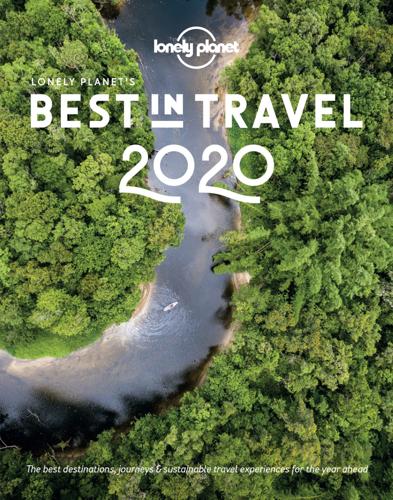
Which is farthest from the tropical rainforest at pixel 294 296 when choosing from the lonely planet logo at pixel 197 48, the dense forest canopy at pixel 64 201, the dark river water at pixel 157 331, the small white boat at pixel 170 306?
the small white boat at pixel 170 306

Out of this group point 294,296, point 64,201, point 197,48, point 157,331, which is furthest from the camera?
point 197,48

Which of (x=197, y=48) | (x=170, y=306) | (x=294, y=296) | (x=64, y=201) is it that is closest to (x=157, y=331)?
(x=170, y=306)

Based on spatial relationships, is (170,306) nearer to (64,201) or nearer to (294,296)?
(294,296)

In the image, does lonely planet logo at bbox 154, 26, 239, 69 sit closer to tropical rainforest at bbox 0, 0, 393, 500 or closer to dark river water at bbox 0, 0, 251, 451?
dark river water at bbox 0, 0, 251, 451

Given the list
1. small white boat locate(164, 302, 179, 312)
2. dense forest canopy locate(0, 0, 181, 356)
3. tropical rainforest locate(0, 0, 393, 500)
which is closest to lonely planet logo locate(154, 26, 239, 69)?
tropical rainforest locate(0, 0, 393, 500)

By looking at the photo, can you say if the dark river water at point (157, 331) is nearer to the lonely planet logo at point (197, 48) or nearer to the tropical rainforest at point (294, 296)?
the lonely planet logo at point (197, 48)

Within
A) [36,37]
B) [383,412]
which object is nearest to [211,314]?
[383,412]
